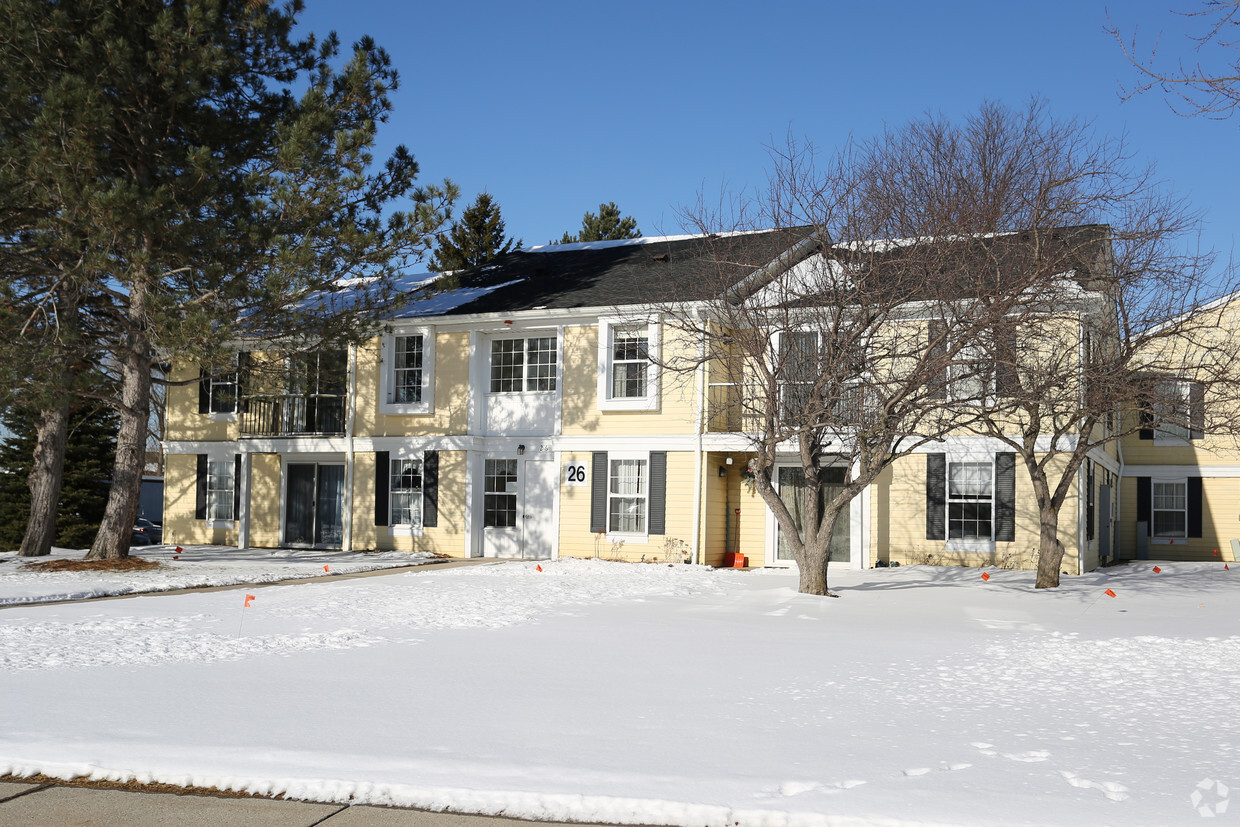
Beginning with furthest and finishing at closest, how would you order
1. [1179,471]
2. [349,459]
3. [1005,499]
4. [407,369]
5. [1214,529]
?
[1179,471]
[1214,529]
[349,459]
[407,369]
[1005,499]

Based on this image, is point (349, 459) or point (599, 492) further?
point (349, 459)

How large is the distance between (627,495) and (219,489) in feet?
35.5

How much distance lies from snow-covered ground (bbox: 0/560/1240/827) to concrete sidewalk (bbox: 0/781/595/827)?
0.15m

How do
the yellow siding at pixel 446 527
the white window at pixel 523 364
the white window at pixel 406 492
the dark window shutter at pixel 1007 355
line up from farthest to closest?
the white window at pixel 406 492
the white window at pixel 523 364
the yellow siding at pixel 446 527
the dark window shutter at pixel 1007 355

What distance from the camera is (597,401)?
894 inches

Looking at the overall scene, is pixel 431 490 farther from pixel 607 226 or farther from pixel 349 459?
pixel 607 226

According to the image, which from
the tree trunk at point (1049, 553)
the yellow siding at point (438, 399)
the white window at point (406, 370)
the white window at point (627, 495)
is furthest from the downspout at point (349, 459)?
the tree trunk at point (1049, 553)

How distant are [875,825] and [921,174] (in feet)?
53.1

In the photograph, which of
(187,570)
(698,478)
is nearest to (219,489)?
(187,570)

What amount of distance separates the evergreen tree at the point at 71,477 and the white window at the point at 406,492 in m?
12.6

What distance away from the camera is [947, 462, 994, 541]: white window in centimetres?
2067

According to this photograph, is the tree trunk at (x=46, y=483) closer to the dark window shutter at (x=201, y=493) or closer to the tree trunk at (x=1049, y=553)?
the dark window shutter at (x=201, y=493)

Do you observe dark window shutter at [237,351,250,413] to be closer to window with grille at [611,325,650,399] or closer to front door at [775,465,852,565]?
window with grille at [611,325,650,399]

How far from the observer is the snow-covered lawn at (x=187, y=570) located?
15.2 metres
